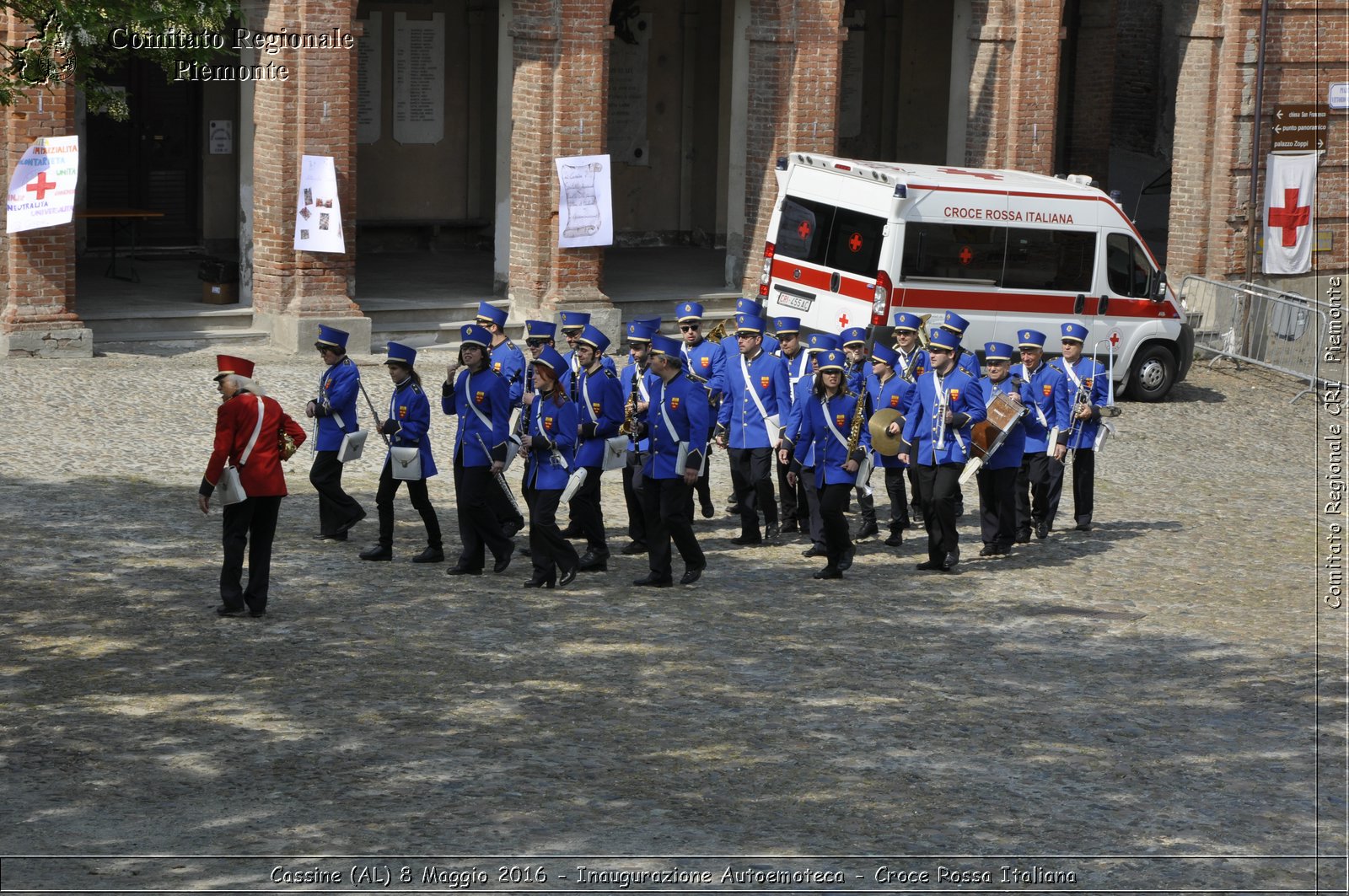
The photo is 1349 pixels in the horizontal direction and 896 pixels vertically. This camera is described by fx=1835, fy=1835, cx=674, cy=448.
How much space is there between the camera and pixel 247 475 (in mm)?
11523

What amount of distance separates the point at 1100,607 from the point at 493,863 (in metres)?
6.46

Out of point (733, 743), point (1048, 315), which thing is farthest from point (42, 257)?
point (733, 743)

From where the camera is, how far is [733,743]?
9.73m

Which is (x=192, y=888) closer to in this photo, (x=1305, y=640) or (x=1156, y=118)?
(x=1305, y=640)

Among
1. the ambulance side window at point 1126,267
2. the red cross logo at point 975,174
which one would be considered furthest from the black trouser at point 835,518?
the ambulance side window at point 1126,267

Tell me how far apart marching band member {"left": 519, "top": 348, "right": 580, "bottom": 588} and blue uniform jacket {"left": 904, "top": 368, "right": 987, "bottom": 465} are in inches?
111

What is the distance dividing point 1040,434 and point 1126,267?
632 centimetres

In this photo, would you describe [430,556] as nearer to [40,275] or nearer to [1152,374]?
[40,275]

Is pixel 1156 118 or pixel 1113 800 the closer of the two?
pixel 1113 800

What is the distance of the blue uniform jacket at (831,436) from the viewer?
13328 mm

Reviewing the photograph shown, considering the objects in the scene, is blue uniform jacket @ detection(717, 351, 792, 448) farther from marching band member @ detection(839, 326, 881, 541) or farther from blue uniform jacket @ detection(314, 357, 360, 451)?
blue uniform jacket @ detection(314, 357, 360, 451)

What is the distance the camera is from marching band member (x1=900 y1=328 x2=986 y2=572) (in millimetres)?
13820

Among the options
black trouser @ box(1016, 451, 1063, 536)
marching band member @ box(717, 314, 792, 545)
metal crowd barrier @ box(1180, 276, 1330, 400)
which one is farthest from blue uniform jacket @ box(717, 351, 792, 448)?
metal crowd barrier @ box(1180, 276, 1330, 400)

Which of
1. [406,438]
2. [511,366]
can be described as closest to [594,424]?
[511,366]
